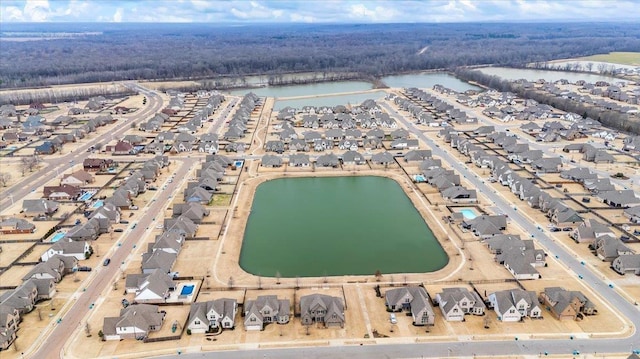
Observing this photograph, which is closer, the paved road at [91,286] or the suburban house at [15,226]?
the paved road at [91,286]

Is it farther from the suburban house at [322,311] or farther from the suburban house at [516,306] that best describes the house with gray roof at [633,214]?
the suburban house at [322,311]

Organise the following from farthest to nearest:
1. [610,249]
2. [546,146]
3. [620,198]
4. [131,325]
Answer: [546,146]
[620,198]
[610,249]
[131,325]

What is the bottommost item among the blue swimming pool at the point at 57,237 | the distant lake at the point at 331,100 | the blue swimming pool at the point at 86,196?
the blue swimming pool at the point at 57,237

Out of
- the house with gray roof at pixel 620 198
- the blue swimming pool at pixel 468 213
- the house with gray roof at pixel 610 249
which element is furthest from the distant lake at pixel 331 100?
the house with gray roof at pixel 610 249

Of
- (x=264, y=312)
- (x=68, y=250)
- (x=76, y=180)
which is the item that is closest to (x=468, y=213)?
(x=264, y=312)

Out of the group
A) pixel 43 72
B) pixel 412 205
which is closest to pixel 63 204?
pixel 412 205

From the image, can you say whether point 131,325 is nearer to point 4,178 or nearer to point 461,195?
point 461,195
